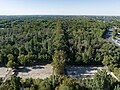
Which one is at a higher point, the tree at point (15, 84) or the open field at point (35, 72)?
the tree at point (15, 84)

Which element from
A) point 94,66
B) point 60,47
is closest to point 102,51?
point 94,66

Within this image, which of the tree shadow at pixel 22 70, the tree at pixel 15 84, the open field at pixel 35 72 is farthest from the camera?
the tree shadow at pixel 22 70

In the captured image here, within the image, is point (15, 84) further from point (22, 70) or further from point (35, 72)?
point (22, 70)

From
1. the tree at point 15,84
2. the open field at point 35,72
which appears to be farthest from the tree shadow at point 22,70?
the tree at point 15,84

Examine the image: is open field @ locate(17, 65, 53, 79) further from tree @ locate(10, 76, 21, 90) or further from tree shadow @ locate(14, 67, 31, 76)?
tree @ locate(10, 76, 21, 90)

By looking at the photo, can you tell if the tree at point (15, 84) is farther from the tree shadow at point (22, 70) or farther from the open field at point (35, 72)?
the tree shadow at point (22, 70)

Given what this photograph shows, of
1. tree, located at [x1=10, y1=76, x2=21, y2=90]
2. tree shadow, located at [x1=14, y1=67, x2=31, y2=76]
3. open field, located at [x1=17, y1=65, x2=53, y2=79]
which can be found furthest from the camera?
tree shadow, located at [x1=14, y1=67, x2=31, y2=76]

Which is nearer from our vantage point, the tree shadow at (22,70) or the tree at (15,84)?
the tree at (15,84)

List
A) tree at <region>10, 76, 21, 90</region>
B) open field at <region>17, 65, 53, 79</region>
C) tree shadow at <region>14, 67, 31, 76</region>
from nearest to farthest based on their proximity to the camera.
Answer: tree at <region>10, 76, 21, 90</region> < open field at <region>17, 65, 53, 79</region> < tree shadow at <region>14, 67, 31, 76</region>

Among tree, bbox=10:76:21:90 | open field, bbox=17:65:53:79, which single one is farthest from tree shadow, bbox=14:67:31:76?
tree, bbox=10:76:21:90

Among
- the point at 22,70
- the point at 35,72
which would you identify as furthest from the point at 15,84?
the point at 22,70

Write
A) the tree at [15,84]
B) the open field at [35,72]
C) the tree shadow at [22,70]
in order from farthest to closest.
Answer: the tree shadow at [22,70], the open field at [35,72], the tree at [15,84]
